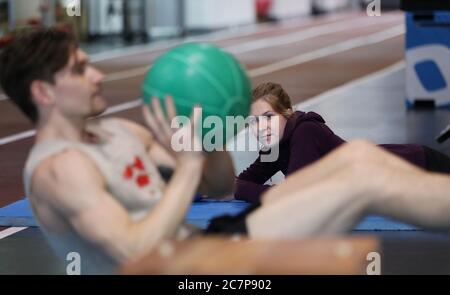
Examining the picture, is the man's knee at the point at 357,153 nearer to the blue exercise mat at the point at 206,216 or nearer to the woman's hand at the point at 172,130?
the woman's hand at the point at 172,130

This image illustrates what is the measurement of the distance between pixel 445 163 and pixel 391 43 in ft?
53.8

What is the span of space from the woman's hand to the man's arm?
0.03 m

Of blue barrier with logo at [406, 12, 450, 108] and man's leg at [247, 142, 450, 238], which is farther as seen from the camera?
blue barrier with logo at [406, 12, 450, 108]

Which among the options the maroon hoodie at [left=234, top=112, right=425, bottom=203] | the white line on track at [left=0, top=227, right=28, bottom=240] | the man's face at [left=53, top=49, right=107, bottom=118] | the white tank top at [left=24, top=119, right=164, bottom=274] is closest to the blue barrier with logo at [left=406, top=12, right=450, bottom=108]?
the maroon hoodie at [left=234, top=112, right=425, bottom=203]

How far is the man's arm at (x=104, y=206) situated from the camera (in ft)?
11.2

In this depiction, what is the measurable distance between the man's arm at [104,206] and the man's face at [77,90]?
201mm

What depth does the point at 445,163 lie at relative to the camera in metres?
5.73

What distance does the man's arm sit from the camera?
11.2 ft

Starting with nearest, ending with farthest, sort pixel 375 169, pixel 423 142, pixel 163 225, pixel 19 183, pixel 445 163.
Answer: pixel 163 225
pixel 375 169
pixel 445 163
pixel 19 183
pixel 423 142

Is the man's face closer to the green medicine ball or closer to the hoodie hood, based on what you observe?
the green medicine ball

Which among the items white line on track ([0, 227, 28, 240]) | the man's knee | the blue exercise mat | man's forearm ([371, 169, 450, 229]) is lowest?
white line on track ([0, 227, 28, 240])

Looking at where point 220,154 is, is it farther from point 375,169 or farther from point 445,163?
point 445,163

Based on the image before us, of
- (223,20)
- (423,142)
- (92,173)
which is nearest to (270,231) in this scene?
(92,173)

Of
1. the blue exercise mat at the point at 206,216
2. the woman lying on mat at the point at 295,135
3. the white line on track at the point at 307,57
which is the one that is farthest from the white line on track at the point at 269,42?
the woman lying on mat at the point at 295,135
